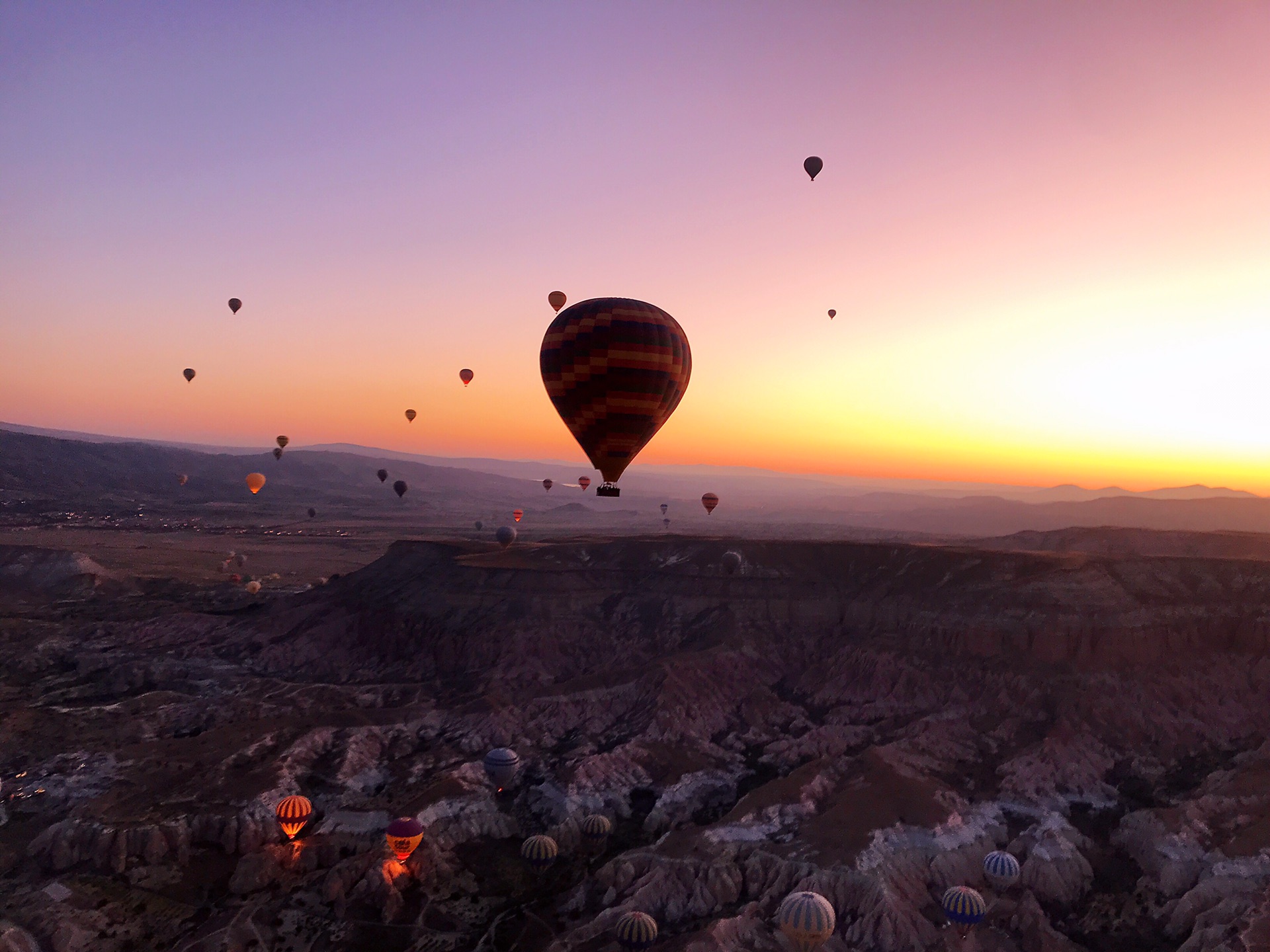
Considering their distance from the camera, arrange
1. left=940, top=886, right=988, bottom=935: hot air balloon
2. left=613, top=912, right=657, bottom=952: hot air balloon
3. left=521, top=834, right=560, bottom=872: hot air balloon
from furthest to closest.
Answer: left=521, top=834, right=560, bottom=872: hot air balloon
left=940, top=886, right=988, bottom=935: hot air balloon
left=613, top=912, right=657, bottom=952: hot air balloon

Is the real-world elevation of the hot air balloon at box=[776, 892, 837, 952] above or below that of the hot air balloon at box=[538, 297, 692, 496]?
below

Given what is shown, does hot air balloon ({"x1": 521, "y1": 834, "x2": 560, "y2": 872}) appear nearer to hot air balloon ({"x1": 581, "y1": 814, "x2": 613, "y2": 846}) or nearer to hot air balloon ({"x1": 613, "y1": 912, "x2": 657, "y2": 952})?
hot air balloon ({"x1": 581, "y1": 814, "x2": 613, "y2": 846})

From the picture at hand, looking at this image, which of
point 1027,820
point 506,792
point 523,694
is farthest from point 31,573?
point 1027,820

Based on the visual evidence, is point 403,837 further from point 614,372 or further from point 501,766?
point 614,372

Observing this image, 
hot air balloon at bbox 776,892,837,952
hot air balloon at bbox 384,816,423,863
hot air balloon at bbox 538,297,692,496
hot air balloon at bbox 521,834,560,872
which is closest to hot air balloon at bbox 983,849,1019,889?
hot air balloon at bbox 776,892,837,952

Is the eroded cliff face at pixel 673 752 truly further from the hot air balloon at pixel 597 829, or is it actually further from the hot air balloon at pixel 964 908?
the hot air balloon at pixel 964 908

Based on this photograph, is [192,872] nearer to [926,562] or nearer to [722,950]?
[722,950]

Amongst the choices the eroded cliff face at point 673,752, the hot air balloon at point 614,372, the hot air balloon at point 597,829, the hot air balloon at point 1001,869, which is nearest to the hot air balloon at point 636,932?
the eroded cliff face at point 673,752
